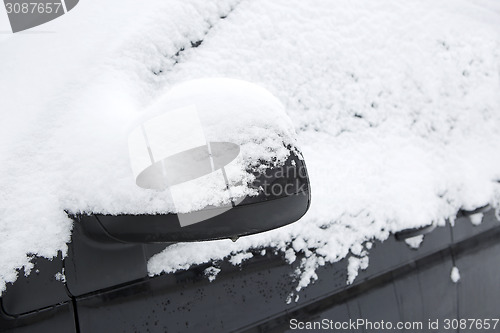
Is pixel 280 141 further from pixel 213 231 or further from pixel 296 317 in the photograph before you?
pixel 296 317

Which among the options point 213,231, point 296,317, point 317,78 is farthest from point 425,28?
point 213,231

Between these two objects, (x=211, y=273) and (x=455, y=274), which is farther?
(x=455, y=274)

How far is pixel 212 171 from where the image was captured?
2.99ft

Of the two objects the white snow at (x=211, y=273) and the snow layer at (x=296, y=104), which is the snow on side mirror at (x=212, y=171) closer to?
the snow layer at (x=296, y=104)

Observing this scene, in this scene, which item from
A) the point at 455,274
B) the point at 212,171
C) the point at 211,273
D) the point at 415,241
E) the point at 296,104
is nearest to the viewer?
the point at 212,171

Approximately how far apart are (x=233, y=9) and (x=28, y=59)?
57 cm

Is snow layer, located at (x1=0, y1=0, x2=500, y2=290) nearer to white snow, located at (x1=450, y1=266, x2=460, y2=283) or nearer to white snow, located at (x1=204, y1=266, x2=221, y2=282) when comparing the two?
white snow, located at (x1=204, y1=266, x2=221, y2=282)

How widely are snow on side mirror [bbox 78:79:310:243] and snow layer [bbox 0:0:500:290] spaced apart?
0.13 feet

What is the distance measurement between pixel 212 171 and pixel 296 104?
23.2 inches

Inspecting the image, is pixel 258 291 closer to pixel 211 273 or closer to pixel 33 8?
pixel 211 273

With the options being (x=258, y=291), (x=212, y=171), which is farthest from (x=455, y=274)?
(x=212, y=171)

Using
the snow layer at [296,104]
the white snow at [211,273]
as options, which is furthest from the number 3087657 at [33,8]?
the white snow at [211,273]

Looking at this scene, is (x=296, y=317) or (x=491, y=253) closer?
(x=296, y=317)

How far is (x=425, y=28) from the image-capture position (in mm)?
1808
